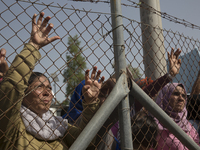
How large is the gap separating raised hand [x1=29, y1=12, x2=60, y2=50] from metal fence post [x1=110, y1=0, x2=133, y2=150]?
0.47m

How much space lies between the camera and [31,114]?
1.73 metres

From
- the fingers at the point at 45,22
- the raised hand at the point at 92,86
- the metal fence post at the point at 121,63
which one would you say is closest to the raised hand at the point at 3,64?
the fingers at the point at 45,22

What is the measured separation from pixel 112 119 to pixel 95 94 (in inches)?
9.8

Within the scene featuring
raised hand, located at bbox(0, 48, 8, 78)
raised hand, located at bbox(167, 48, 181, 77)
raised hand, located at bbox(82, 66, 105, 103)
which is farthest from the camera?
raised hand, located at bbox(167, 48, 181, 77)

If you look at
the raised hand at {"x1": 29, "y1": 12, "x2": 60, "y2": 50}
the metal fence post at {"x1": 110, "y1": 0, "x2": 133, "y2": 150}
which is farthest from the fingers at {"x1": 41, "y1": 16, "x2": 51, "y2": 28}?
the metal fence post at {"x1": 110, "y1": 0, "x2": 133, "y2": 150}

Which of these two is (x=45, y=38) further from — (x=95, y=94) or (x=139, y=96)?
→ (x=139, y=96)

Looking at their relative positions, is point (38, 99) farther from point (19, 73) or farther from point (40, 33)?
point (40, 33)

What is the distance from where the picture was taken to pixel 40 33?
1518mm

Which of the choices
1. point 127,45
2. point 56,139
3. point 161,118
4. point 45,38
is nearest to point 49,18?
point 45,38

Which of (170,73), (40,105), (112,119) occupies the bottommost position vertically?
(40,105)

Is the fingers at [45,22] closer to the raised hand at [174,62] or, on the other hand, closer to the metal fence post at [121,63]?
the metal fence post at [121,63]

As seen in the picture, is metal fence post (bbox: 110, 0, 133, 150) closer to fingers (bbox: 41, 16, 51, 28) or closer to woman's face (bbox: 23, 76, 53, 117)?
fingers (bbox: 41, 16, 51, 28)

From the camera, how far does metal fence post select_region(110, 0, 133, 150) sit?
1.50 m

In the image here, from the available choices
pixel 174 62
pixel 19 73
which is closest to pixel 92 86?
pixel 19 73
